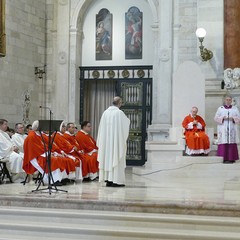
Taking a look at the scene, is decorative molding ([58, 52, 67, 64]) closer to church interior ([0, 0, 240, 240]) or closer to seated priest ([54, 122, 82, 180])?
church interior ([0, 0, 240, 240])

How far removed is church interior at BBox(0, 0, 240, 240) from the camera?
8.45 meters

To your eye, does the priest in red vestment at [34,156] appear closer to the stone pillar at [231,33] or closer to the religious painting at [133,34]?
the stone pillar at [231,33]

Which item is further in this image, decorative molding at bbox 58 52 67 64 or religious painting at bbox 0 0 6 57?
decorative molding at bbox 58 52 67 64

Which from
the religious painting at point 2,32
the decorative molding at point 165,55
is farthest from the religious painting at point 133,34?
the religious painting at point 2,32

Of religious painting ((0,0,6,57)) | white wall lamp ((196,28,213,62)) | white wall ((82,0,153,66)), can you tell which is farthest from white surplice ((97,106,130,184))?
white wall ((82,0,153,66))

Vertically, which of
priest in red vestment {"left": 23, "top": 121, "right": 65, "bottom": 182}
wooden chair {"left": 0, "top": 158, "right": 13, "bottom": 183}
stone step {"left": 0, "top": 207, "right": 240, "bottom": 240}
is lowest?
stone step {"left": 0, "top": 207, "right": 240, "bottom": 240}

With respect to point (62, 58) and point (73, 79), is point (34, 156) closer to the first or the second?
point (73, 79)

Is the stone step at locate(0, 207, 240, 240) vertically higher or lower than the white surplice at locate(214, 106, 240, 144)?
lower

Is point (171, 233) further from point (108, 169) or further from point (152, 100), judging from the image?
point (152, 100)

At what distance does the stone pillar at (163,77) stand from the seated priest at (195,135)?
117 inches

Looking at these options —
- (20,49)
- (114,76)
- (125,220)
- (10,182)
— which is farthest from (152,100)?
(125,220)

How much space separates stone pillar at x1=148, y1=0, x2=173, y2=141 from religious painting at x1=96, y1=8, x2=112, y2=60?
1864mm

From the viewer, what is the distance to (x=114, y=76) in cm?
1844

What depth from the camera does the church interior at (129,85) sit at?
8445 millimetres
